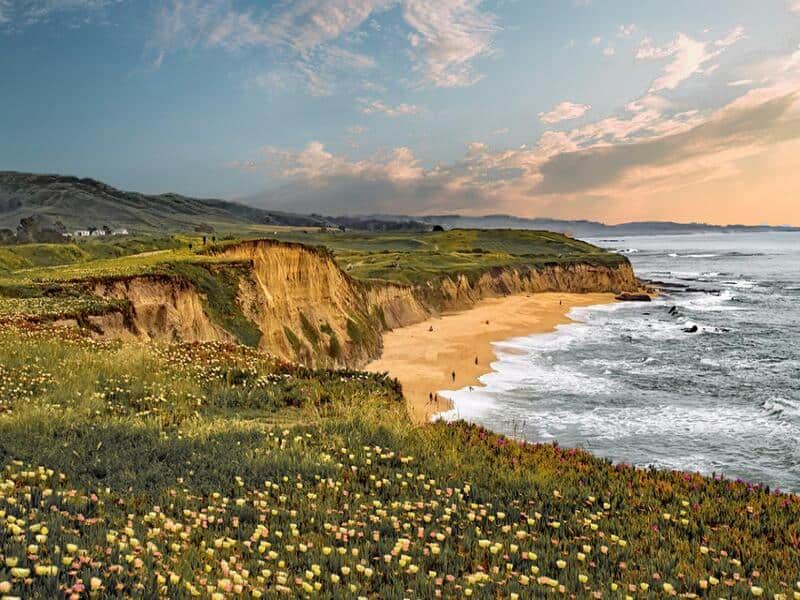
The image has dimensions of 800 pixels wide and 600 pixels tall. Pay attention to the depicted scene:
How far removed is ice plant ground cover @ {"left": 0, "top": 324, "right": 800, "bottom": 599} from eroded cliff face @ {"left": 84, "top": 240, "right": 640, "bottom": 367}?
16.0 m

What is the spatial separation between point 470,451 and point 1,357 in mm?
12134

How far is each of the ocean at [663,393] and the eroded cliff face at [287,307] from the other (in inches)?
467

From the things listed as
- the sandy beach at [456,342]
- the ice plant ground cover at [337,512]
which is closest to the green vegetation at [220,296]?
the sandy beach at [456,342]

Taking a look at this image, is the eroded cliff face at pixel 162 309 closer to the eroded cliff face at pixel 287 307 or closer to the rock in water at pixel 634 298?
the eroded cliff face at pixel 287 307

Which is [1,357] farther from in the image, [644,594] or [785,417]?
[785,417]

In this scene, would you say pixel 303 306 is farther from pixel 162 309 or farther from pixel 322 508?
pixel 322 508

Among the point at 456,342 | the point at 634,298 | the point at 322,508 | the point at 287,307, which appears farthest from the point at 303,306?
the point at 634,298

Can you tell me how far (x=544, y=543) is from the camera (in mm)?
6727

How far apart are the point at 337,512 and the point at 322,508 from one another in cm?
21

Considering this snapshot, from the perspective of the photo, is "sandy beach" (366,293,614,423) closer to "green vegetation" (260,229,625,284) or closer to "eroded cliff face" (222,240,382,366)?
"eroded cliff face" (222,240,382,366)

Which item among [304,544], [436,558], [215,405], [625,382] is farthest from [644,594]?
[625,382]

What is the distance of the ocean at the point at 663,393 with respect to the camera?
2450cm

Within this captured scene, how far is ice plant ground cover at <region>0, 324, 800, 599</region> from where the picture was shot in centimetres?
525

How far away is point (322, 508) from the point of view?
7188 mm
